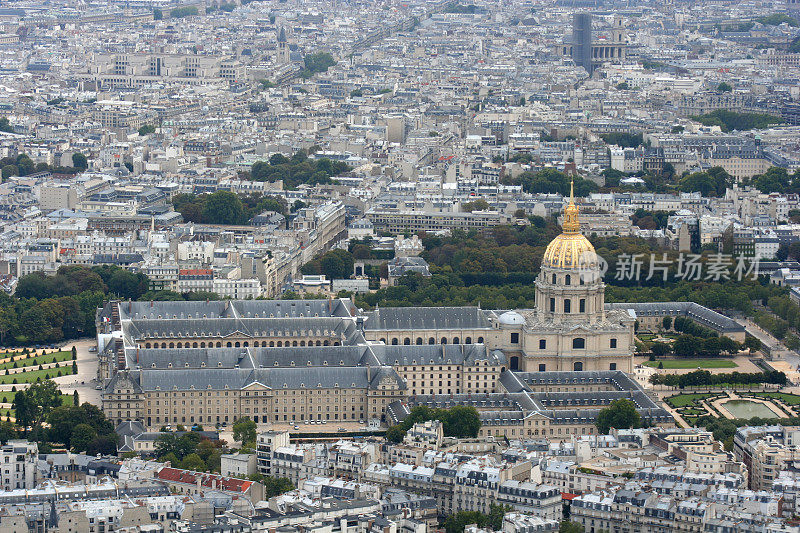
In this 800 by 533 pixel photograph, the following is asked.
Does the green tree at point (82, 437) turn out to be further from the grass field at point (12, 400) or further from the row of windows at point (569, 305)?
the row of windows at point (569, 305)

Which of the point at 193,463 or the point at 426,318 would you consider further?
the point at 426,318

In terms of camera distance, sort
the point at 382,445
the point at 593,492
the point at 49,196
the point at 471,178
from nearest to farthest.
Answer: the point at 593,492 → the point at 382,445 → the point at 49,196 → the point at 471,178

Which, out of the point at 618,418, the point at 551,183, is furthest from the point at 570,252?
the point at 551,183

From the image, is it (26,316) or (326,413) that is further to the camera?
(26,316)

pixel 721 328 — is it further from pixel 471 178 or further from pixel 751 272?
pixel 471 178

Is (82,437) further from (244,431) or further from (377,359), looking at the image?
(377,359)

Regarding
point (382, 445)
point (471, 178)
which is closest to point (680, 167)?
point (471, 178)

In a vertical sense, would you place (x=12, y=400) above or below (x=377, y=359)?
below

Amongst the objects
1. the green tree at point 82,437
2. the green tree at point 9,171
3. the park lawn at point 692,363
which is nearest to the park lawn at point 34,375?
the green tree at point 82,437
